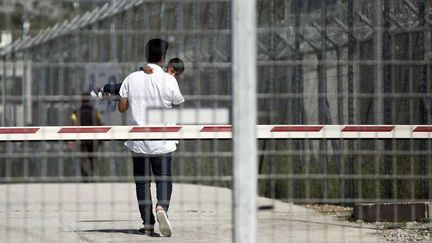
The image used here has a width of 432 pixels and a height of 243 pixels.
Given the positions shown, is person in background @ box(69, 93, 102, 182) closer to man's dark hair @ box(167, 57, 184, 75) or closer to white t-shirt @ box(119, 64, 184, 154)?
man's dark hair @ box(167, 57, 184, 75)

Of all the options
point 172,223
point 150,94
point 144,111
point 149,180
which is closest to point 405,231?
point 149,180

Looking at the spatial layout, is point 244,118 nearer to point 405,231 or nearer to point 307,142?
point 405,231

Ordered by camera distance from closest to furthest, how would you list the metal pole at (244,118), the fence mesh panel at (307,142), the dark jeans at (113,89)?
the metal pole at (244,118), the fence mesh panel at (307,142), the dark jeans at (113,89)

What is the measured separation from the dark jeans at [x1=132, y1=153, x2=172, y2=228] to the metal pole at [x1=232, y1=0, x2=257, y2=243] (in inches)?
161

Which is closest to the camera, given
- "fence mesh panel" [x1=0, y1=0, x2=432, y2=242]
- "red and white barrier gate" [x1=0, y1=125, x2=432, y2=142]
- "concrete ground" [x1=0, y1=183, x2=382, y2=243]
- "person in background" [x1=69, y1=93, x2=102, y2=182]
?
"red and white barrier gate" [x1=0, y1=125, x2=432, y2=142]

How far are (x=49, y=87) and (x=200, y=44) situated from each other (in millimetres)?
4272

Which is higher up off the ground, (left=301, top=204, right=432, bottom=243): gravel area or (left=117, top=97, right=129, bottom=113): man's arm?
(left=117, top=97, right=129, bottom=113): man's arm

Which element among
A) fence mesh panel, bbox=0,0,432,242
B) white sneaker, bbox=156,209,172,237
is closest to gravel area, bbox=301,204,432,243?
fence mesh panel, bbox=0,0,432,242

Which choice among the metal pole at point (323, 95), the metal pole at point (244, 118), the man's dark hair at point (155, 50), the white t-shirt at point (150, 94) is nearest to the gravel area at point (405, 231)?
the metal pole at point (323, 95)

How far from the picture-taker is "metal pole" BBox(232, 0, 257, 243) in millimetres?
7246

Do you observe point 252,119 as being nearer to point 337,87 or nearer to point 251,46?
point 251,46

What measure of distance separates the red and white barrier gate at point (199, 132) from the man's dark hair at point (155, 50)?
244cm

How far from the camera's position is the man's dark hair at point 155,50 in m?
11.7

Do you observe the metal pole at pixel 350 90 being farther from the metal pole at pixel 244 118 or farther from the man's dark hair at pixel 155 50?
the metal pole at pixel 244 118
